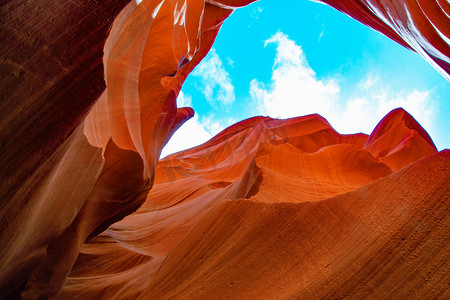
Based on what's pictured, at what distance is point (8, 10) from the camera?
1625 millimetres

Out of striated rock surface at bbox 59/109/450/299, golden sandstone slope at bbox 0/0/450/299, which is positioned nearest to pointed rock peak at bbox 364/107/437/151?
golden sandstone slope at bbox 0/0/450/299

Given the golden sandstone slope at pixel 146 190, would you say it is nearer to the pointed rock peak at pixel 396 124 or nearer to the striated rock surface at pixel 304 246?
the striated rock surface at pixel 304 246

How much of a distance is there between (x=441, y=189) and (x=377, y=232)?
0.56 metres

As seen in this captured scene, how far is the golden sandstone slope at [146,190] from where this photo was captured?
1.79 metres

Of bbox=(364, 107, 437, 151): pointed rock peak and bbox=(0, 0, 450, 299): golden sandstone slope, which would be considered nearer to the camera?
bbox=(0, 0, 450, 299): golden sandstone slope

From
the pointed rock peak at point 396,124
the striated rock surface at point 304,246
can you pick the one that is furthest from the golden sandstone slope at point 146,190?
the pointed rock peak at point 396,124

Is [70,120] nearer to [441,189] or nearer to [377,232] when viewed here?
[377,232]

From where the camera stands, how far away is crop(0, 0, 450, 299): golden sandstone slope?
1.79m

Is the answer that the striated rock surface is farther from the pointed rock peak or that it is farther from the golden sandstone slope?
the pointed rock peak

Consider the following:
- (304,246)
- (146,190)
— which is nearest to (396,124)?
(146,190)

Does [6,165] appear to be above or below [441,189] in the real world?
above

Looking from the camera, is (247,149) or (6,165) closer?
(6,165)

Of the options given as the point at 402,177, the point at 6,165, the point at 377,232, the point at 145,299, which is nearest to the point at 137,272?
the point at 145,299

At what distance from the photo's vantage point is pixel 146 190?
556 cm
